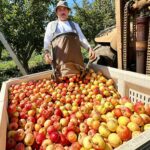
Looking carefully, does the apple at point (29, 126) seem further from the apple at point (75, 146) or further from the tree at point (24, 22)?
the tree at point (24, 22)

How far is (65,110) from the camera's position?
8.62 ft

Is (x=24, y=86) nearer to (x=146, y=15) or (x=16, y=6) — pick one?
(x=146, y=15)

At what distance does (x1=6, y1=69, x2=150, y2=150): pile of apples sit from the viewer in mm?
1933

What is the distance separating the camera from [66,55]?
3.31m

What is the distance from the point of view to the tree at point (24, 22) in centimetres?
786

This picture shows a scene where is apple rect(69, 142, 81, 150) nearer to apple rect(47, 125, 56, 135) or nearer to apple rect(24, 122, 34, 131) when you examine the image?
apple rect(47, 125, 56, 135)

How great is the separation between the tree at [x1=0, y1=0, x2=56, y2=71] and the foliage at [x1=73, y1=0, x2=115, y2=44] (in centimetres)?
311

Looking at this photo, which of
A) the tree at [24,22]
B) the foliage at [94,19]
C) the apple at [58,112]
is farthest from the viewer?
the foliage at [94,19]

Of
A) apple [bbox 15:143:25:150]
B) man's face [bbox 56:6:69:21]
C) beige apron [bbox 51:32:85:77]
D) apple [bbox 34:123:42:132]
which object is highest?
man's face [bbox 56:6:69:21]

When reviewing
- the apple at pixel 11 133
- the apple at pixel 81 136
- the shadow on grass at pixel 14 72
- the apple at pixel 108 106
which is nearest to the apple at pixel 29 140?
the apple at pixel 11 133

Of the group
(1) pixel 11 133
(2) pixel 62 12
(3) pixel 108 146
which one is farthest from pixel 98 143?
(2) pixel 62 12

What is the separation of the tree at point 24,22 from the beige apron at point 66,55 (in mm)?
4763

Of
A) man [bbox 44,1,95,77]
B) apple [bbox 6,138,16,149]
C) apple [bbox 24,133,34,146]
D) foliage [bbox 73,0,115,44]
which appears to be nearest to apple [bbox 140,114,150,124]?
apple [bbox 24,133,34,146]

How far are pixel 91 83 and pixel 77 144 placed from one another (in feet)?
5.11
